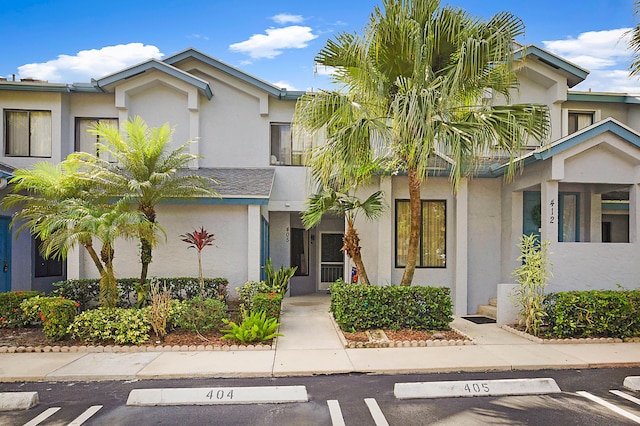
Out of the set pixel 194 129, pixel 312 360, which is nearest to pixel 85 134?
pixel 194 129

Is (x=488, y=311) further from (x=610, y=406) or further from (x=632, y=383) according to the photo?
(x=610, y=406)

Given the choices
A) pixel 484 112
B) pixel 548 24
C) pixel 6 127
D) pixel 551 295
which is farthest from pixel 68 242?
pixel 548 24

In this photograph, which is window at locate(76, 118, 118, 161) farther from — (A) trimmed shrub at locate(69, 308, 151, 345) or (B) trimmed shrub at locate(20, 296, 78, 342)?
(A) trimmed shrub at locate(69, 308, 151, 345)

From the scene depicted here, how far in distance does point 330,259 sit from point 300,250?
4.13 feet

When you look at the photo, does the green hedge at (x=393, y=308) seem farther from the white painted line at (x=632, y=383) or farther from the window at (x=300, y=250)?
the window at (x=300, y=250)

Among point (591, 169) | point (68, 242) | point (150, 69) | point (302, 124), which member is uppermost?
point (150, 69)

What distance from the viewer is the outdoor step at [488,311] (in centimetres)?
1116

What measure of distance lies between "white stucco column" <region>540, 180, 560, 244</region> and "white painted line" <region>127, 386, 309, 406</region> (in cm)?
760

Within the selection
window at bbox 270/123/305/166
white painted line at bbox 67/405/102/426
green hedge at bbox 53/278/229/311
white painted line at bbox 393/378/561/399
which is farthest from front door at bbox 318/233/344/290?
white painted line at bbox 67/405/102/426

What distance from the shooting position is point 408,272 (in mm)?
9648

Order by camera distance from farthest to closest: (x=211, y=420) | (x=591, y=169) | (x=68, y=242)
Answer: (x=591, y=169)
(x=68, y=242)
(x=211, y=420)

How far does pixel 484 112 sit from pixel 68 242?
879cm

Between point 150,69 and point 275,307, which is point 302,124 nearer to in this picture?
point 275,307

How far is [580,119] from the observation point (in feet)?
47.8
